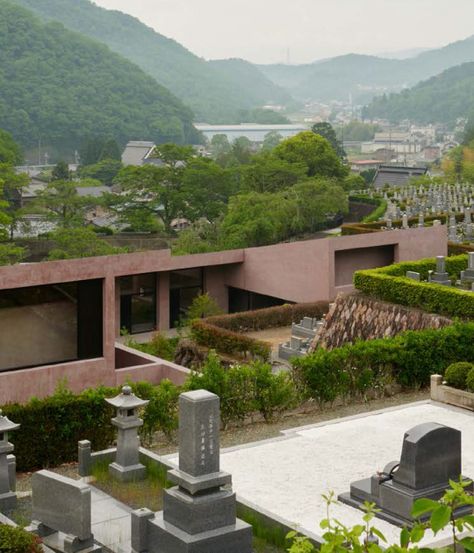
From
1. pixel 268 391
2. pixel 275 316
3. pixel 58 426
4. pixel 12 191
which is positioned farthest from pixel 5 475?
pixel 12 191

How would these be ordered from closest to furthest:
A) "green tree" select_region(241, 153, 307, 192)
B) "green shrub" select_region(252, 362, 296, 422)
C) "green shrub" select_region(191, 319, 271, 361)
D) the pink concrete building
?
"green shrub" select_region(252, 362, 296, 422), the pink concrete building, "green shrub" select_region(191, 319, 271, 361), "green tree" select_region(241, 153, 307, 192)

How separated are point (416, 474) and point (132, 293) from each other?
23.8 meters

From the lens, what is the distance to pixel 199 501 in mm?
11805

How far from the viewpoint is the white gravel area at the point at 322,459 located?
13992 millimetres

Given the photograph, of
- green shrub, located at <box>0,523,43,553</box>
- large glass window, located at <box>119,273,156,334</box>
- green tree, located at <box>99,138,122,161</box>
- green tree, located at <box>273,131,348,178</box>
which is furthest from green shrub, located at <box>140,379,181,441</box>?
green tree, located at <box>99,138,122,161</box>

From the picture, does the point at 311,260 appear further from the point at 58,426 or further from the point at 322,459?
the point at 322,459

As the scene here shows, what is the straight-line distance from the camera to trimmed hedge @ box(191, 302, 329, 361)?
97.2 ft

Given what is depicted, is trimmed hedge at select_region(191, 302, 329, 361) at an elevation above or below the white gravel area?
below

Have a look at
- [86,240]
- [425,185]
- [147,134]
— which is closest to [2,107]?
[147,134]

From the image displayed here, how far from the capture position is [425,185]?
77.7 meters

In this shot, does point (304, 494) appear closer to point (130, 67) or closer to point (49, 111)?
point (49, 111)

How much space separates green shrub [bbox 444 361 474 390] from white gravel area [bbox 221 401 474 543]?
0.75 metres

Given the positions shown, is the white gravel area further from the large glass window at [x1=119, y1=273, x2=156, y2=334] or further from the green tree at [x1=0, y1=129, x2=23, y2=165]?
the green tree at [x1=0, y1=129, x2=23, y2=165]

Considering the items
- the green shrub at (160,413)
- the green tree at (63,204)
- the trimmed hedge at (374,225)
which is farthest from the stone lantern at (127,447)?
the green tree at (63,204)
